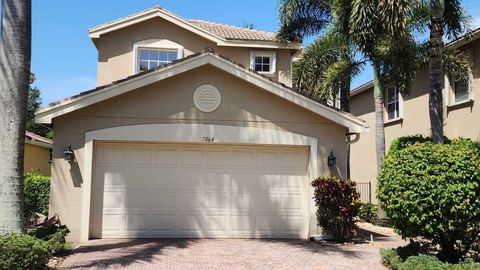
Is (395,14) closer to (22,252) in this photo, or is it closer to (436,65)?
(436,65)

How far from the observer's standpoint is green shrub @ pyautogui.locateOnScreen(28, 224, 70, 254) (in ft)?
29.1

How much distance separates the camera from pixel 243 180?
1196 cm

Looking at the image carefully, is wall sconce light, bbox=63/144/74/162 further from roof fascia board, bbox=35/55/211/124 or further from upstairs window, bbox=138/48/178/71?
upstairs window, bbox=138/48/178/71

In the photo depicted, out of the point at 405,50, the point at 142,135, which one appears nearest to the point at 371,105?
the point at 405,50

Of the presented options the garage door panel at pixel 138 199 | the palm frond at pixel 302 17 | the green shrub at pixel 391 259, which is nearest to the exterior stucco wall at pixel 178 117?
the garage door panel at pixel 138 199

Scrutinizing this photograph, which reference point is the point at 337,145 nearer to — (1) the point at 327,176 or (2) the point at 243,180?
(1) the point at 327,176

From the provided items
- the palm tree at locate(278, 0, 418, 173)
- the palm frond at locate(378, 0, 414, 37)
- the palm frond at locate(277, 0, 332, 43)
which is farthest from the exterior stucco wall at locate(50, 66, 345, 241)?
the palm frond at locate(277, 0, 332, 43)

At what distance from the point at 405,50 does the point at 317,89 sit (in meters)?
4.49

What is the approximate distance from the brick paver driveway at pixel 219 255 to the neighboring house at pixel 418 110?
645 cm

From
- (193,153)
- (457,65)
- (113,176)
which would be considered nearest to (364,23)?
(457,65)

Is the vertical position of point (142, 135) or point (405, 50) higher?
point (405, 50)

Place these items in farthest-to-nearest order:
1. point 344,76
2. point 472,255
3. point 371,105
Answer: point 371,105 → point 344,76 → point 472,255

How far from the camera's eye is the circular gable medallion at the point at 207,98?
11.7 metres

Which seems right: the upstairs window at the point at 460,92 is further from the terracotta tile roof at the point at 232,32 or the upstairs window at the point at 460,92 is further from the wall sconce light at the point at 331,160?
the terracotta tile roof at the point at 232,32
